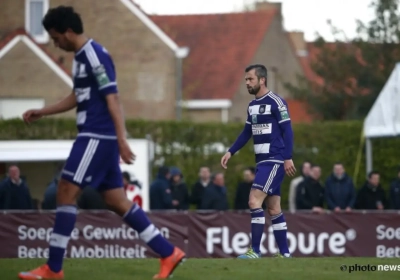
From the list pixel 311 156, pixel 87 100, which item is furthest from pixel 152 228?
pixel 311 156

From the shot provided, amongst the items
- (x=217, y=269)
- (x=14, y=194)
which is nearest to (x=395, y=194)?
(x=14, y=194)

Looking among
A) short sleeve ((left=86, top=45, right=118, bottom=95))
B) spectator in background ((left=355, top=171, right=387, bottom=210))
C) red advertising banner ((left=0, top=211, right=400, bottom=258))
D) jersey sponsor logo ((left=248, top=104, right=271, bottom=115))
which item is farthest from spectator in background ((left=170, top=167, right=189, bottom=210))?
short sleeve ((left=86, top=45, right=118, bottom=95))

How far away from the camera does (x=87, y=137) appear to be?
9.78m

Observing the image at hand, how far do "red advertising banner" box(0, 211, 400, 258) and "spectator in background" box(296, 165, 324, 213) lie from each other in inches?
52.5

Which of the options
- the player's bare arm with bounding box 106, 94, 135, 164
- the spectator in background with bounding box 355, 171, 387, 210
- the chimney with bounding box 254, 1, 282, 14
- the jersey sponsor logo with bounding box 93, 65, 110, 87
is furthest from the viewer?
the chimney with bounding box 254, 1, 282, 14

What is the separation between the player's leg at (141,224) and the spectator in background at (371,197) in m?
13.9

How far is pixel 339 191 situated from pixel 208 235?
3258mm

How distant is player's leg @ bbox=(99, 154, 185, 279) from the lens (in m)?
9.93

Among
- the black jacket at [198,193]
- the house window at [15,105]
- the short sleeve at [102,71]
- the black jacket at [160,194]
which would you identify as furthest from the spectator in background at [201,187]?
the house window at [15,105]

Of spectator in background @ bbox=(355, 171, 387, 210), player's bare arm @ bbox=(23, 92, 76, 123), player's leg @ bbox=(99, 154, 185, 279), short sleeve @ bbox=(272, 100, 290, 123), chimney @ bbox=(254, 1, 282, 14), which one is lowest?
spectator in background @ bbox=(355, 171, 387, 210)

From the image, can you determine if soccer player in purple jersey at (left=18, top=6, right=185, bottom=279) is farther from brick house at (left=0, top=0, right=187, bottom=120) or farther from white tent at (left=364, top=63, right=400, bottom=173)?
brick house at (left=0, top=0, right=187, bottom=120)

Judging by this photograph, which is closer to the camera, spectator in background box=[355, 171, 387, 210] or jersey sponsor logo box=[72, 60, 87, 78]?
jersey sponsor logo box=[72, 60, 87, 78]

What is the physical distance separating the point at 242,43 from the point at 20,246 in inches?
1423

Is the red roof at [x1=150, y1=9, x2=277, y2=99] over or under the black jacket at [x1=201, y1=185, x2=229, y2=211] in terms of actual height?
over
